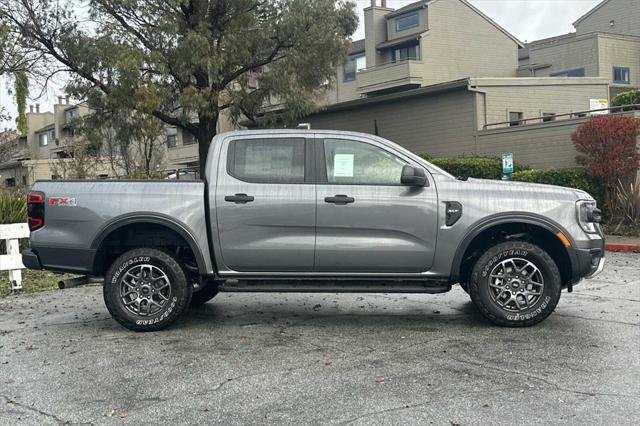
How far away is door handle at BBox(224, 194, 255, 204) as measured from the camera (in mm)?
6375

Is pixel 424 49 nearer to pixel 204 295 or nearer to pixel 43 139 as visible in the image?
pixel 204 295

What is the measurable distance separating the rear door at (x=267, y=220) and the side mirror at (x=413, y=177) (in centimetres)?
87

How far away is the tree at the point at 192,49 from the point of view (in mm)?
20266

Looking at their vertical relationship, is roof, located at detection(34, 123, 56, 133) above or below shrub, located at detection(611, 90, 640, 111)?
above

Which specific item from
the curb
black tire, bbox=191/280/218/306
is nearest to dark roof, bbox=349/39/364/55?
the curb

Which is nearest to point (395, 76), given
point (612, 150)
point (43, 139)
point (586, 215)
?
point (612, 150)

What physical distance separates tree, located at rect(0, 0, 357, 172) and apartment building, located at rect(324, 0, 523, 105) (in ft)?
41.0

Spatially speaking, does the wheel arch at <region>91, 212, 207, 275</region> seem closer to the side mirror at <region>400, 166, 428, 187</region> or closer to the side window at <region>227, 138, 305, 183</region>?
the side window at <region>227, 138, 305, 183</region>

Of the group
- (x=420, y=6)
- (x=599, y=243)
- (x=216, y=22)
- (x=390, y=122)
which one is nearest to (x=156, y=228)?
(x=599, y=243)

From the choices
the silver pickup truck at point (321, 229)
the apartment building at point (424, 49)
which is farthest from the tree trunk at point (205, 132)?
the silver pickup truck at point (321, 229)

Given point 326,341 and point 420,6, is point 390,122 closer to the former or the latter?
point 420,6

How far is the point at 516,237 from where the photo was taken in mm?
6582

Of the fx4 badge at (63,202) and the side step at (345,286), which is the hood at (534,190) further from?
the fx4 badge at (63,202)

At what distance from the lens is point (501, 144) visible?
71.3 feet
